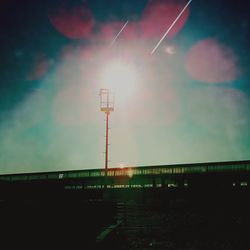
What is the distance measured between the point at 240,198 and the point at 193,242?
975 inches

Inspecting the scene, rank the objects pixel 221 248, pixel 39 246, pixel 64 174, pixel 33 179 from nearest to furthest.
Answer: pixel 39 246, pixel 221 248, pixel 64 174, pixel 33 179

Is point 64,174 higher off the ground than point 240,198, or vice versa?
point 64,174

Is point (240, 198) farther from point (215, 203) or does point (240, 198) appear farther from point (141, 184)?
point (141, 184)

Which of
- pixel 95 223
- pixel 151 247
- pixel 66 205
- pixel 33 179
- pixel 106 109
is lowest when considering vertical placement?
pixel 151 247

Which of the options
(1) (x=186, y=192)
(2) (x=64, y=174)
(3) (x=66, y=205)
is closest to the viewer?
(3) (x=66, y=205)

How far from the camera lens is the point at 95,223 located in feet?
26.2

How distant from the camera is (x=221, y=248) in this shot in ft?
25.0

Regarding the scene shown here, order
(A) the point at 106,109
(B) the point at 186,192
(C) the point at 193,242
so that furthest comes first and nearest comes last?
(B) the point at 186,192, (A) the point at 106,109, (C) the point at 193,242

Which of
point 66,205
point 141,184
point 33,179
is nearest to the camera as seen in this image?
point 66,205

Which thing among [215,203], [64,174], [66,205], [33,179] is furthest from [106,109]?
[33,179]

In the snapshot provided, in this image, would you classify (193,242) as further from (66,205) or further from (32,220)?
(32,220)

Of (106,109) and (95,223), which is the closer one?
(95,223)

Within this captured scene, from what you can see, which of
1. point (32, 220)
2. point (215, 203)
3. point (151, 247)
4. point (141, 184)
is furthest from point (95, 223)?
point (141, 184)

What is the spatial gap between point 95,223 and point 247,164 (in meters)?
29.5
